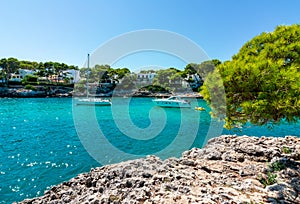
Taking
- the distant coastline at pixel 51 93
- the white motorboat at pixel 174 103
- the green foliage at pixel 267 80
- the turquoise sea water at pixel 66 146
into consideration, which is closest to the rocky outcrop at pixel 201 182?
the green foliage at pixel 267 80

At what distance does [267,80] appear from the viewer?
444 cm

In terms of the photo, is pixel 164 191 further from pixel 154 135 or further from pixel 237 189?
pixel 154 135

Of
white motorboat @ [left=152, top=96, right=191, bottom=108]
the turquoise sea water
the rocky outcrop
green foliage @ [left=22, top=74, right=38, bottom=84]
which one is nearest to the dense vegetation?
green foliage @ [left=22, top=74, right=38, bottom=84]

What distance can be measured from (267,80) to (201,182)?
322 cm

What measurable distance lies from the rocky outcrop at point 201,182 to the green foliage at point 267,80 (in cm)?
176

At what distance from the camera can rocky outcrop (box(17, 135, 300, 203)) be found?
454 centimetres

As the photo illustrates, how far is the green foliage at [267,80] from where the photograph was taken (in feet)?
14.1

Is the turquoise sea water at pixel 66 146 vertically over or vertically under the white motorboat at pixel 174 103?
under

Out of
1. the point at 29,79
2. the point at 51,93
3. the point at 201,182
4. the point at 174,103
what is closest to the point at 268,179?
the point at 201,182

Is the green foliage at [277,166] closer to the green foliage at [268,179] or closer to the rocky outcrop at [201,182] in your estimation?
the rocky outcrop at [201,182]

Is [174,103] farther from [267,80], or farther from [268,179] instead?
[267,80]

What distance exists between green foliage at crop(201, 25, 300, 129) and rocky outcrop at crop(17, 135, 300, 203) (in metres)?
1.76

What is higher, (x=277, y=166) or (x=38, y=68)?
(x=38, y=68)

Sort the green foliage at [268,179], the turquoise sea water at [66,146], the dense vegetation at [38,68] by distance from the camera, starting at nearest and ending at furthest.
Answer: the green foliage at [268,179]
the turquoise sea water at [66,146]
the dense vegetation at [38,68]
